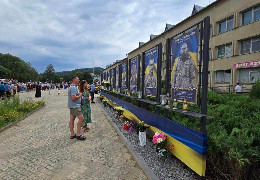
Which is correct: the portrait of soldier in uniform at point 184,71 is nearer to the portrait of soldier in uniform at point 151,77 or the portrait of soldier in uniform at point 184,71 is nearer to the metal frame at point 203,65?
the metal frame at point 203,65

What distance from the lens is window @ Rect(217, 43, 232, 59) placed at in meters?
22.5

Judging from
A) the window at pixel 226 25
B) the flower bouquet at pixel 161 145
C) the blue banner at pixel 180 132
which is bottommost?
the flower bouquet at pixel 161 145

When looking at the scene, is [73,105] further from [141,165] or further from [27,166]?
[141,165]

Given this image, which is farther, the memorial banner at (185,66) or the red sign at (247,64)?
the red sign at (247,64)

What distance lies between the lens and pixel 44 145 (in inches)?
202

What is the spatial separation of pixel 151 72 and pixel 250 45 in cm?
2046

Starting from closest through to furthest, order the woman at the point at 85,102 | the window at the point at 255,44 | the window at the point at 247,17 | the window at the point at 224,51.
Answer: the woman at the point at 85,102, the window at the point at 255,44, the window at the point at 247,17, the window at the point at 224,51

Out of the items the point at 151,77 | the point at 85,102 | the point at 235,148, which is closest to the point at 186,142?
the point at 235,148

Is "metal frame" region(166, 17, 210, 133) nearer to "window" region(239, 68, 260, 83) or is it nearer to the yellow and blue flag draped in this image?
the yellow and blue flag draped

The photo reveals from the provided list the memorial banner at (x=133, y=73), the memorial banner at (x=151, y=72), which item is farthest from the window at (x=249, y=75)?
the memorial banner at (x=151, y=72)

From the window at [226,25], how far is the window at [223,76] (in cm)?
571

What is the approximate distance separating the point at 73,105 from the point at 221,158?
447cm

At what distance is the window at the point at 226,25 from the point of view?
72.1 feet

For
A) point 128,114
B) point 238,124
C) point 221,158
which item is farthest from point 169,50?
point 128,114
